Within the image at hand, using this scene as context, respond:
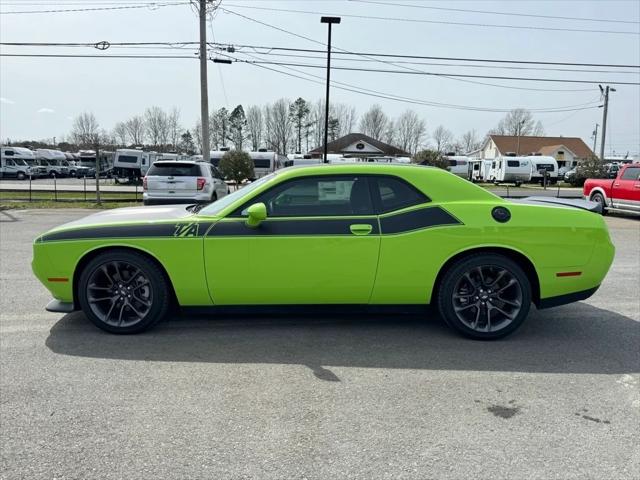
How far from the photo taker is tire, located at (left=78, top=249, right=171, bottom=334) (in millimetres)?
4121

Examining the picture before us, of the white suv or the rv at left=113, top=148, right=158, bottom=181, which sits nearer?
the white suv

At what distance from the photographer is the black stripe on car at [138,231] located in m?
4.07

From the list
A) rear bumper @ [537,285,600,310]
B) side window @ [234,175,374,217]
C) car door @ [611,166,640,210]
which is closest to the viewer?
side window @ [234,175,374,217]

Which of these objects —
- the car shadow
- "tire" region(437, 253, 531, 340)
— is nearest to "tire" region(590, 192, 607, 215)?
the car shadow

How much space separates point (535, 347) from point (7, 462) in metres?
3.79

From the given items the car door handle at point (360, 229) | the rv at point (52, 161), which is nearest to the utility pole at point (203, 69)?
the car door handle at point (360, 229)

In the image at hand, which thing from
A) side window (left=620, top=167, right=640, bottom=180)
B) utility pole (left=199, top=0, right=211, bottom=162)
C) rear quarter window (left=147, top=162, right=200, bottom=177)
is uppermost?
utility pole (left=199, top=0, right=211, bottom=162)

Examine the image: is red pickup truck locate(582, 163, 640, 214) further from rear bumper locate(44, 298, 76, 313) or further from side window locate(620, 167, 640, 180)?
rear bumper locate(44, 298, 76, 313)

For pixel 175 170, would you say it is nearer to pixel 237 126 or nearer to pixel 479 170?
pixel 479 170

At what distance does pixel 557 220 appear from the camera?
4148mm

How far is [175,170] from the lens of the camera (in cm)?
1269

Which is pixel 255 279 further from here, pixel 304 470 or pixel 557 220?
pixel 557 220

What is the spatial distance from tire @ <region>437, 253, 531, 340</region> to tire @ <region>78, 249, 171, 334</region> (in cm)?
244

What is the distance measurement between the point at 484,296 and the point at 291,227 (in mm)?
1765
